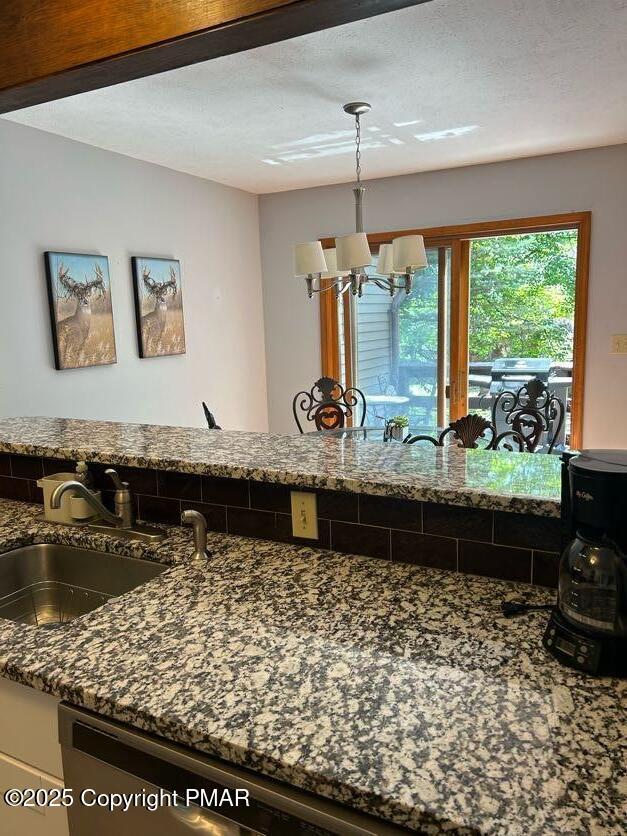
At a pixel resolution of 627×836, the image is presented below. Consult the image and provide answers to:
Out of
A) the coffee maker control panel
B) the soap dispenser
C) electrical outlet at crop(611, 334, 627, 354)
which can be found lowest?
the coffee maker control panel

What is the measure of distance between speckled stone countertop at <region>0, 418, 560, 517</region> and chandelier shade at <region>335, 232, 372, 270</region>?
49.3 inches

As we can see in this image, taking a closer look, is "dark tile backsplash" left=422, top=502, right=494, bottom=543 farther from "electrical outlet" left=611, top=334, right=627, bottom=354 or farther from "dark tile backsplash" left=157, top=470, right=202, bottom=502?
"electrical outlet" left=611, top=334, right=627, bottom=354

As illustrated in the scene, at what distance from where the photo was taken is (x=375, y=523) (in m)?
1.43

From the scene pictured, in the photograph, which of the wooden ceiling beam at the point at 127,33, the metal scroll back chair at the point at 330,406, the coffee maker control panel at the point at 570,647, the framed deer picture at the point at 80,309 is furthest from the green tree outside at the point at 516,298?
the coffee maker control panel at the point at 570,647

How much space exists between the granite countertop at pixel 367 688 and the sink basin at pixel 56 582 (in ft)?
1.14

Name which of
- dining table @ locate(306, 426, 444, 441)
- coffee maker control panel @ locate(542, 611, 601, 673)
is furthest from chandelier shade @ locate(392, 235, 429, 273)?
coffee maker control panel @ locate(542, 611, 601, 673)

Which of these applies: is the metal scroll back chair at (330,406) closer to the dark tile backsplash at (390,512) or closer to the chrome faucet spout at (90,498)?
the chrome faucet spout at (90,498)

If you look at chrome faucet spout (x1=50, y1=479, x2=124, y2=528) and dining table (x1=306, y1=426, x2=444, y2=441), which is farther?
dining table (x1=306, y1=426, x2=444, y2=441)

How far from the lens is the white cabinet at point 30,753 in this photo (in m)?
1.10

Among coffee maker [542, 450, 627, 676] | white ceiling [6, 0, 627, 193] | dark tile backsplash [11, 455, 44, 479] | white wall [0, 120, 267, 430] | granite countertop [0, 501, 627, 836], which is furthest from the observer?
white wall [0, 120, 267, 430]

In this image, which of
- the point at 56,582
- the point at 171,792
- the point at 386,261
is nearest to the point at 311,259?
the point at 386,261

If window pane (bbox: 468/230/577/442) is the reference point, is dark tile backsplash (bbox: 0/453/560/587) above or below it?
below

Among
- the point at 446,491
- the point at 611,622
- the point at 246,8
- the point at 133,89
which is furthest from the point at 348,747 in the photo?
the point at 133,89

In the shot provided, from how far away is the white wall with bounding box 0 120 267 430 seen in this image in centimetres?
323
